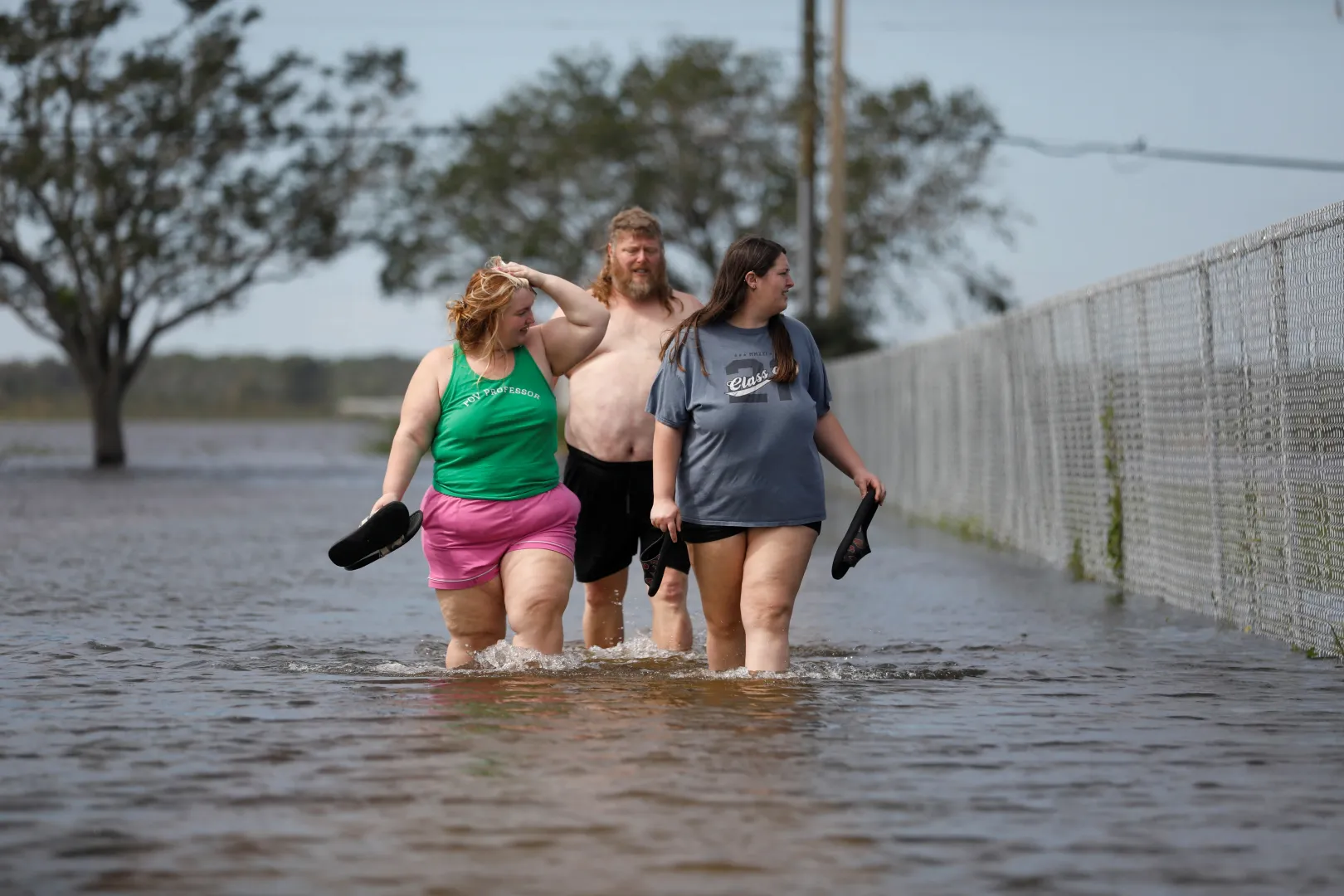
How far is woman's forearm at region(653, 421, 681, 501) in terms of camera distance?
8.05m

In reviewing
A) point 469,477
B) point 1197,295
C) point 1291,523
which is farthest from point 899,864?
point 1197,295

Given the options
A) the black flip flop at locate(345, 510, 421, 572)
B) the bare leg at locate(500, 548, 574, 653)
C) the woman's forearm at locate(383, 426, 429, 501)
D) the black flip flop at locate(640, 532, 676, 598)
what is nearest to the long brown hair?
the black flip flop at locate(640, 532, 676, 598)

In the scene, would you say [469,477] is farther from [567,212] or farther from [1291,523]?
[567,212]

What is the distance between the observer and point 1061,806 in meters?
5.84

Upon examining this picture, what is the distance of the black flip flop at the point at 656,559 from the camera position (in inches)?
323

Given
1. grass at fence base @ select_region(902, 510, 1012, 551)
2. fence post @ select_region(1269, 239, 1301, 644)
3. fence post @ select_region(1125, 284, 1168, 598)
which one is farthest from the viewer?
grass at fence base @ select_region(902, 510, 1012, 551)

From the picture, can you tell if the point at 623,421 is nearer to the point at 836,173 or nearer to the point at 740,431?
the point at 740,431

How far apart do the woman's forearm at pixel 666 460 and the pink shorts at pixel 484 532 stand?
0.48 meters

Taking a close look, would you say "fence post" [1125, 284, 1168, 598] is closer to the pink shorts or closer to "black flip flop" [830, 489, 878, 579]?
"black flip flop" [830, 489, 878, 579]

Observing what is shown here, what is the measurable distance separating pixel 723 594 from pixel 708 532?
0.28 metres

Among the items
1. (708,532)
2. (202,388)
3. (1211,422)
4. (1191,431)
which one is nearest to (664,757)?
(708,532)

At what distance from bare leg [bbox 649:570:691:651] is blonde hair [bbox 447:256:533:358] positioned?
61.1 inches

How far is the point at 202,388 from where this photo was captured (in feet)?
A: 384

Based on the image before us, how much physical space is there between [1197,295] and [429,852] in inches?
296
